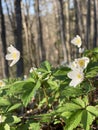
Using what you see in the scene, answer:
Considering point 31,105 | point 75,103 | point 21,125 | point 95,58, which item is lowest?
point 31,105

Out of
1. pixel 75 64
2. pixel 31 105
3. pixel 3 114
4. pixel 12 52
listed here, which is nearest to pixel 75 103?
pixel 75 64

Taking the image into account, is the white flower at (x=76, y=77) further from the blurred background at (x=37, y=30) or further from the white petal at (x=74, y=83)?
the blurred background at (x=37, y=30)

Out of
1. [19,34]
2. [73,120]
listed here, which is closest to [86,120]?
[73,120]

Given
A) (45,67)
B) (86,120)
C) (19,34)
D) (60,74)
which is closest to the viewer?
(86,120)

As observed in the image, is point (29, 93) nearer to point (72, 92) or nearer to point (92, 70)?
point (72, 92)

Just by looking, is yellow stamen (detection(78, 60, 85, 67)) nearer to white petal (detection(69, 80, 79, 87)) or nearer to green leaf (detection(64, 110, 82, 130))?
white petal (detection(69, 80, 79, 87))

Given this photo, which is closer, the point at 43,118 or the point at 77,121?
the point at 77,121

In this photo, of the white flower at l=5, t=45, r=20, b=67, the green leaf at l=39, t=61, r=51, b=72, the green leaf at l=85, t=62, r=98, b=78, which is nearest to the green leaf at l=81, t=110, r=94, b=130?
the green leaf at l=85, t=62, r=98, b=78

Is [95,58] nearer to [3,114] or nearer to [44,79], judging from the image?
[44,79]
